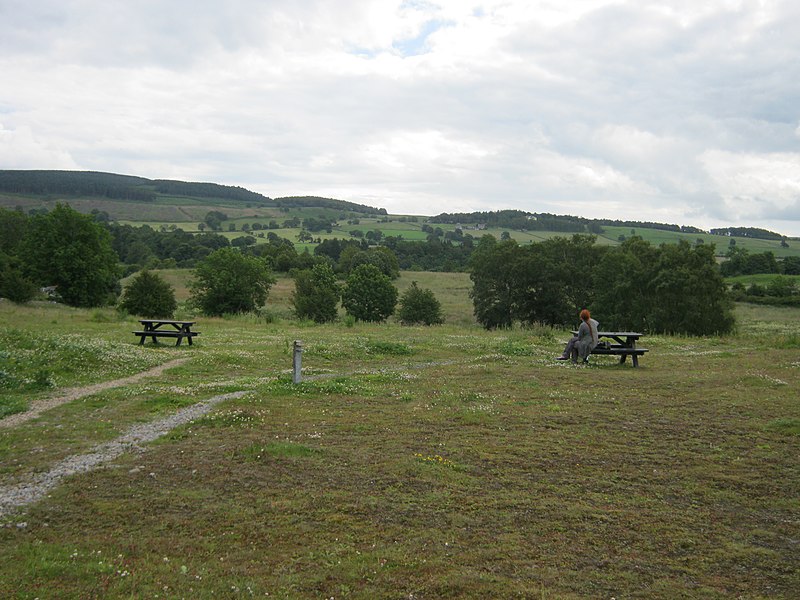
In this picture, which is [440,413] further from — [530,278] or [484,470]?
[530,278]

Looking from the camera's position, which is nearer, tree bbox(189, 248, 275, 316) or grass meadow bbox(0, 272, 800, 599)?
grass meadow bbox(0, 272, 800, 599)

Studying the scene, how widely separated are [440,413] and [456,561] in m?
7.07

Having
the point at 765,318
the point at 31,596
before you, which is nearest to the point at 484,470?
the point at 31,596

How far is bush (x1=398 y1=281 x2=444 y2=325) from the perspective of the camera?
6973cm

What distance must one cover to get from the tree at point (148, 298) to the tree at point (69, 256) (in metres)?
13.7

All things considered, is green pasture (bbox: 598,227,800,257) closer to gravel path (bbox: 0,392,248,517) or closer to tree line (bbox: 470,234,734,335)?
tree line (bbox: 470,234,734,335)

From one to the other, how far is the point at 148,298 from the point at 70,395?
36480mm

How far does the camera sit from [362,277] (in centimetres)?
7312

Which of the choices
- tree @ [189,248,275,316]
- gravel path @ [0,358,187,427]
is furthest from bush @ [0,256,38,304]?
gravel path @ [0,358,187,427]

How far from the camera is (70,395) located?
48.1ft

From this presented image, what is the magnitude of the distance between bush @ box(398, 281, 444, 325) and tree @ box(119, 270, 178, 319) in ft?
91.8

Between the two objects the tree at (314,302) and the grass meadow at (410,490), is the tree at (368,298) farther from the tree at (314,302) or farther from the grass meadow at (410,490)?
the grass meadow at (410,490)

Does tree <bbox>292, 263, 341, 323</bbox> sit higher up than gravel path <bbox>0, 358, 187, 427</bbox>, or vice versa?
gravel path <bbox>0, 358, 187, 427</bbox>

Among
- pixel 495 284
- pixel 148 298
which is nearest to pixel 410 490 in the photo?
pixel 148 298
